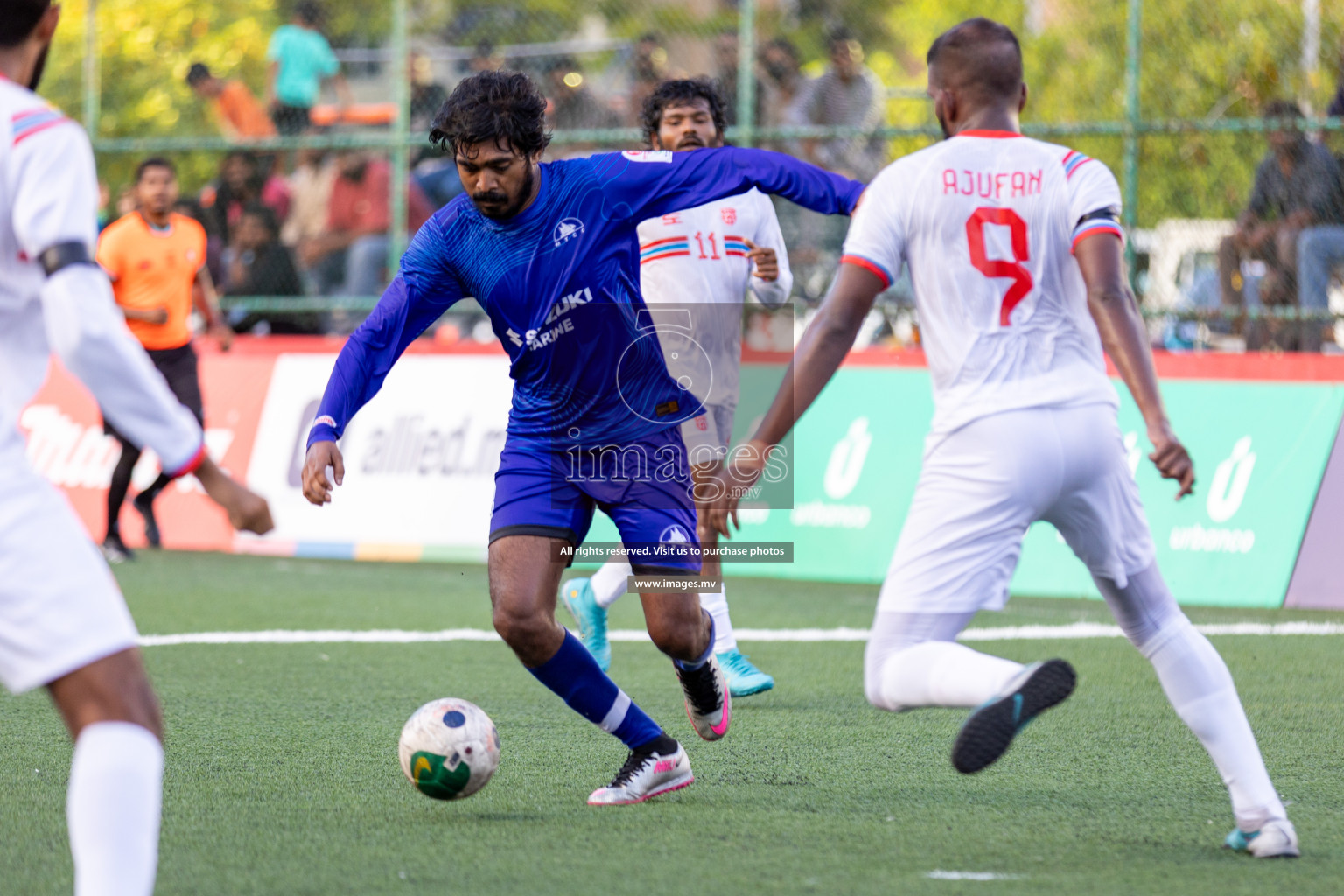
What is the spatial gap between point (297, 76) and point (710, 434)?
9008mm

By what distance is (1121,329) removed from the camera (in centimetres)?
405

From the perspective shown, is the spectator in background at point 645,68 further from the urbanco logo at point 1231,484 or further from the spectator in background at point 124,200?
the urbanco logo at point 1231,484

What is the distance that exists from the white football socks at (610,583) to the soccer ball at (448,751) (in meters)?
2.22

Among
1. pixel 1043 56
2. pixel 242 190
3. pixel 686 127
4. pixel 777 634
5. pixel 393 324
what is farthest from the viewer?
pixel 1043 56

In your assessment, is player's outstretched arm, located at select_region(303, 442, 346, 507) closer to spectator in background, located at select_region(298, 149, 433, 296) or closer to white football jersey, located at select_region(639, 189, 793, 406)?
Result: white football jersey, located at select_region(639, 189, 793, 406)

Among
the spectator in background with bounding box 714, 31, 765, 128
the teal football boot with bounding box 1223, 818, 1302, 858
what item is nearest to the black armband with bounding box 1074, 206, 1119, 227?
the teal football boot with bounding box 1223, 818, 1302, 858

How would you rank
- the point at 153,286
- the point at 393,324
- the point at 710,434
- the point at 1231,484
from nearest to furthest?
the point at 393,324
the point at 710,434
the point at 1231,484
the point at 153,286

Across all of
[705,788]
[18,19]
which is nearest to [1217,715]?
[705,788]

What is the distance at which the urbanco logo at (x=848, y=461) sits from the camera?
11.2 metres

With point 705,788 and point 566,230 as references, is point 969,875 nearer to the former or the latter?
point 705,788

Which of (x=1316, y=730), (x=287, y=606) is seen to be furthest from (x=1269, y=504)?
(x=287, y=606)

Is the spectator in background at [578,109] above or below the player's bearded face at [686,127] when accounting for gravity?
below

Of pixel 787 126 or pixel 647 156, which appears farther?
pixel 787 126

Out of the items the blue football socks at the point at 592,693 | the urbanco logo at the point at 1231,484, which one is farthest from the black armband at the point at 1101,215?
the urbanco logo at the point at 1231,484
